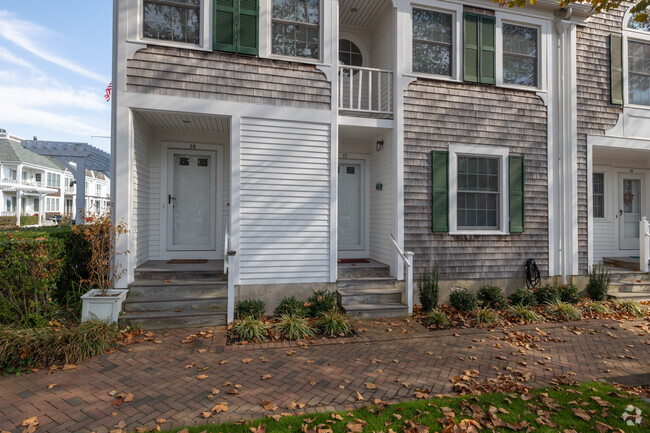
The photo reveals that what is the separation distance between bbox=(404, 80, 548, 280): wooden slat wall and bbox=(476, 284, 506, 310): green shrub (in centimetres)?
40

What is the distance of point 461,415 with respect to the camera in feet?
9.84

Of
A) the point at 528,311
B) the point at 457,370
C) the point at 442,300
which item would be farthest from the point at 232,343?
the point at 528,311

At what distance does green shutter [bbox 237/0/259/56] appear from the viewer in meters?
5.93

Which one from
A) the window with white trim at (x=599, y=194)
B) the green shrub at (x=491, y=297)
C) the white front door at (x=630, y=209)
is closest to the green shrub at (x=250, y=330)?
Answer: the green shrub at (x=491, y=297)

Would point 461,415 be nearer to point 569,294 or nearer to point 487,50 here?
point 569,294

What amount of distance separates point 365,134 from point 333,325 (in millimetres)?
4017

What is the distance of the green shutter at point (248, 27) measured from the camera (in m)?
5.93

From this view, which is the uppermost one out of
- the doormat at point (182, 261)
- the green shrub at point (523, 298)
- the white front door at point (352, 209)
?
the white front door at point (352, 209)

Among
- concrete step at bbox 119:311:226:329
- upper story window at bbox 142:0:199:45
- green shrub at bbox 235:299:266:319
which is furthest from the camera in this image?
upper story window at bbox 142:0:199:45

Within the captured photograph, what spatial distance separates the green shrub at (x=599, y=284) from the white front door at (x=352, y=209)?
476 cm

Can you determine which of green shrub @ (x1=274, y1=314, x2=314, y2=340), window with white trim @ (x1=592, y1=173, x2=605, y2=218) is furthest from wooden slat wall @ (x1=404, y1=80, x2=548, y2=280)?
window with white trim @ (x1=592, y1=173, x2=605, y2=218)

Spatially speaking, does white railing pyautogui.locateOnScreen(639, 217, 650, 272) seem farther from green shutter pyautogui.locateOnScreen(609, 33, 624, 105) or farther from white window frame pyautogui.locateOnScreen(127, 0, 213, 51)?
white window frame pyautogui.locateOnScreen(127, 0, 213, 51)

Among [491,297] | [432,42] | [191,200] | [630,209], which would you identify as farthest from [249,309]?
[630,209]

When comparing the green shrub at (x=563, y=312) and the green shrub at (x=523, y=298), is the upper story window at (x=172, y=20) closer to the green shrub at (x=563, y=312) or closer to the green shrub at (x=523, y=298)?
the green shrub at (x=523, y=298)
